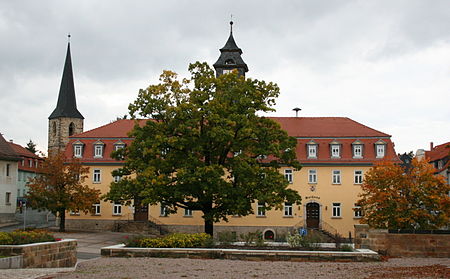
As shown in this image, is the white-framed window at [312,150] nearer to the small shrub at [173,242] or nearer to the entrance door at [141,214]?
the entrance door at [141,214]

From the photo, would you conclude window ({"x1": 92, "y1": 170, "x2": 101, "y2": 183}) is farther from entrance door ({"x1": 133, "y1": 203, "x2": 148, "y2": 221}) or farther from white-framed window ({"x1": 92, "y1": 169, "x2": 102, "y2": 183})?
entrance door ({"x1": 133, "y1": 203, "x2": 148, "y2": 221})

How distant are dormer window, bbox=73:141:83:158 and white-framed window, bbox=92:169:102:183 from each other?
1.96 m

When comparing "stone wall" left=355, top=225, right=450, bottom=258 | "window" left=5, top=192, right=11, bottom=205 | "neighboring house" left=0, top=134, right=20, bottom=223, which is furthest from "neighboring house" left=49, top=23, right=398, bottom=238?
"stone wall" left=355, top=225, right=450, bottom=258

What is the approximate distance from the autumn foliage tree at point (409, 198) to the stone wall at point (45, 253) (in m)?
19.0

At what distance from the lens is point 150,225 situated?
140 feet

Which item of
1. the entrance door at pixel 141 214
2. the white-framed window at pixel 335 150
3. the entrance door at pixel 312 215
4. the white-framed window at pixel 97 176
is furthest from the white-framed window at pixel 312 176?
the white-framed window at pixel 97 176

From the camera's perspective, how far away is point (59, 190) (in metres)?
40.1

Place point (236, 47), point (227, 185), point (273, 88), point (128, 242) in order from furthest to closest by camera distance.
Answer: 1. point (236, 47)
2. point (273, 88)
3. point (227, 185)
4. point (128, 242)

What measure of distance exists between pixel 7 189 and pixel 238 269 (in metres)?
38.6

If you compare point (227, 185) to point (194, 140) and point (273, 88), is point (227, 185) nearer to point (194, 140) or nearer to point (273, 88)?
point (194, 140)

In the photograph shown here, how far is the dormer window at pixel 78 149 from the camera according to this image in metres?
46.1

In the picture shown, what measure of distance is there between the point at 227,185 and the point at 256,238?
6.70 metres

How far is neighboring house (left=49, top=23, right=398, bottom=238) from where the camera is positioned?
43000 mm

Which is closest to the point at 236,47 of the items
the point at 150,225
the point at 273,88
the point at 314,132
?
the point at 314,132
